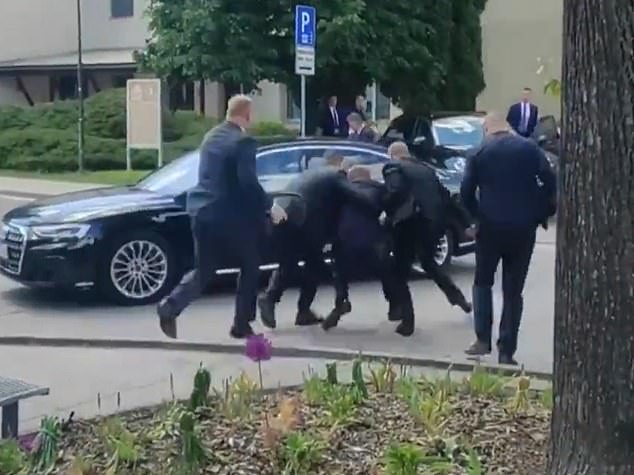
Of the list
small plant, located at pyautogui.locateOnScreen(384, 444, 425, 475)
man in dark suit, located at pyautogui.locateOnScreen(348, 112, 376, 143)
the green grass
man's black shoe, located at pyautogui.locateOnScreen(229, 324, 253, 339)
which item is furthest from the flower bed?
the green grass

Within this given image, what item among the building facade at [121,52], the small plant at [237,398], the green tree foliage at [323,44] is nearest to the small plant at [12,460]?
the small plant at [237,398]

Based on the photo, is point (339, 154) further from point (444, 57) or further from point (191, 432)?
point (444, 57)

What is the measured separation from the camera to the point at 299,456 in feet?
18.0

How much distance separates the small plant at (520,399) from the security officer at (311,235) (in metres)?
4.06

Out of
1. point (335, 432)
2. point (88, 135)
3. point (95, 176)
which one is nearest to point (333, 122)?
point (95, 176)

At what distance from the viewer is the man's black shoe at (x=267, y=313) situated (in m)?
10.7

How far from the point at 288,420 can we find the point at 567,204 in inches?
67.2

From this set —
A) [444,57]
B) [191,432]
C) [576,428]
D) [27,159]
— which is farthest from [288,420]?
[27,159]

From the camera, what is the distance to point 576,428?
15.9 ft

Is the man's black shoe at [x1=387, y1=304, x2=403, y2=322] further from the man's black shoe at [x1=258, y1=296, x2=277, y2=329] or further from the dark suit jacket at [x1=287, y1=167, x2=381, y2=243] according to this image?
the man's black shoe at [x1=258, y1=296, x2=277, y2=329]

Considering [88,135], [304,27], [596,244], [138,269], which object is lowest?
[88,135]

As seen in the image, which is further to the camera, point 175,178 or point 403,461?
point 175,178

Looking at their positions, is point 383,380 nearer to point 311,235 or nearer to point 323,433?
point 323,433

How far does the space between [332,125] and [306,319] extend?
14.2 meters
